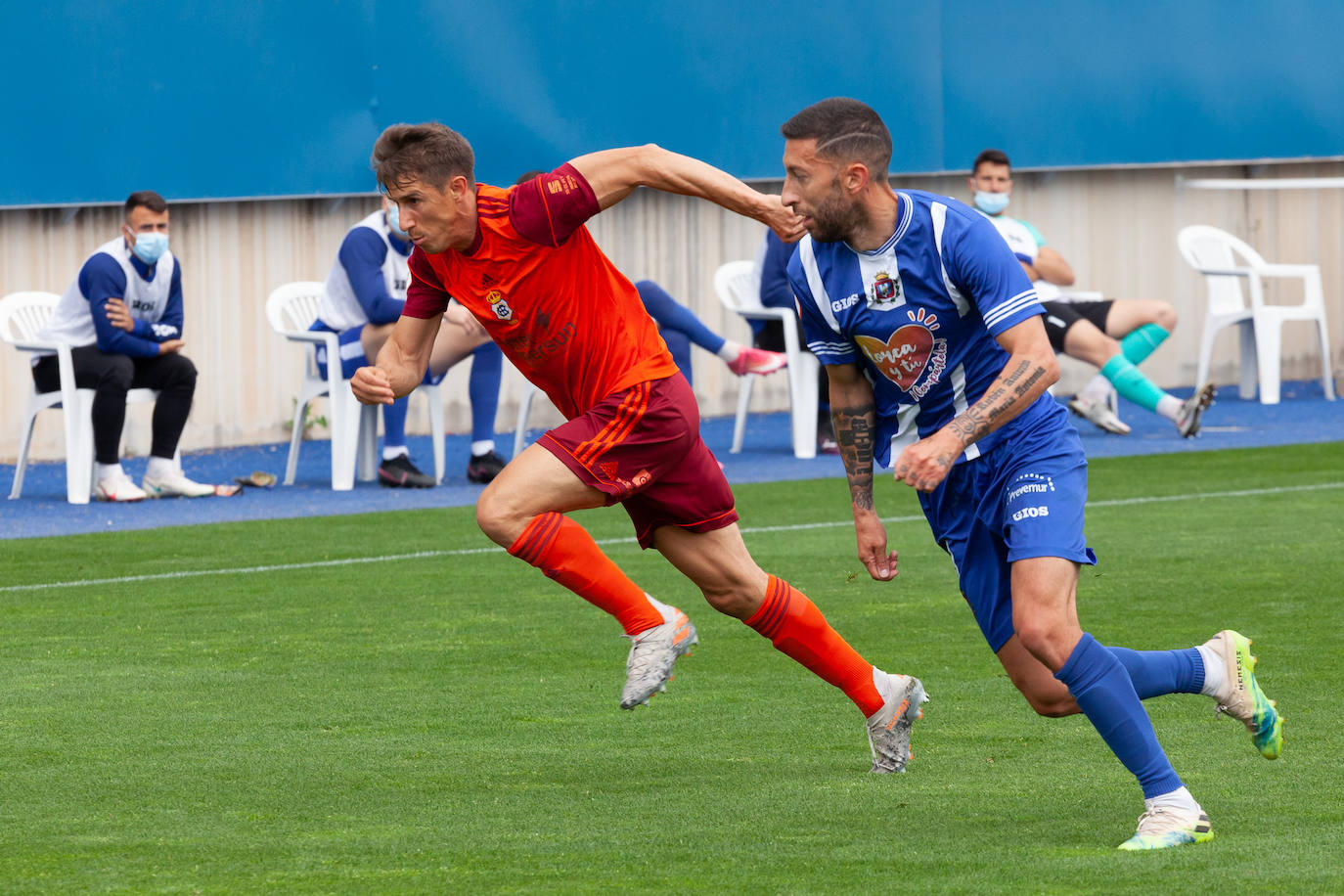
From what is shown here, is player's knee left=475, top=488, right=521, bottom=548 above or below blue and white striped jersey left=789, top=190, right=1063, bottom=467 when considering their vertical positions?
below

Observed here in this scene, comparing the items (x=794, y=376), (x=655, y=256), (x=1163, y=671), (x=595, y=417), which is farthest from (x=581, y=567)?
(x=655, y=256)

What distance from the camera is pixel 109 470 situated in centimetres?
1198

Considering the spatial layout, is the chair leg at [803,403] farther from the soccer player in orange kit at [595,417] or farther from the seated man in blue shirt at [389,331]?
the soccer player in orange kit at [595,417]

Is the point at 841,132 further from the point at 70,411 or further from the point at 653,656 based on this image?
the point at 70,411

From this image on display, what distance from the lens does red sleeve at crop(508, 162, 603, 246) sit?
17.6ft

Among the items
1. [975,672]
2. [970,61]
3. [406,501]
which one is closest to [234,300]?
[406,501]

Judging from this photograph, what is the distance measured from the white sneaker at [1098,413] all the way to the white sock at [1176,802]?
10.1 metres

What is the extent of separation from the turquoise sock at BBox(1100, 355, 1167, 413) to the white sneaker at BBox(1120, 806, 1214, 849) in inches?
365

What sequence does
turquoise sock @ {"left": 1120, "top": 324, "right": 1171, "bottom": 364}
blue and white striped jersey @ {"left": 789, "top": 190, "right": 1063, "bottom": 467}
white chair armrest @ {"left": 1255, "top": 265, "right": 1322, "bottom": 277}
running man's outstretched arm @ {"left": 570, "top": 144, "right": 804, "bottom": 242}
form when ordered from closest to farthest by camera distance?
1. blue and white striped jersey @ {"left": 789, "top": 190, "right": 1063, "bottom": 467}
2. running man's outstretched arm @ {"left": 570, "top": 144, "right": 804, "bottom": 242}
3. turquoise sock @ {"left": 1120, "top": 324, "right": 1171, "bottom": 364}
4. white chair armrest @ {"left": 1255, "top": 265, "right": 1322, "bottom": 277}

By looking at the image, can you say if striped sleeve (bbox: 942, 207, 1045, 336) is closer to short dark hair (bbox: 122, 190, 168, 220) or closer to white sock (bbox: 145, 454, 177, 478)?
short dark hair (bbox: 122, 190, 168, 220)

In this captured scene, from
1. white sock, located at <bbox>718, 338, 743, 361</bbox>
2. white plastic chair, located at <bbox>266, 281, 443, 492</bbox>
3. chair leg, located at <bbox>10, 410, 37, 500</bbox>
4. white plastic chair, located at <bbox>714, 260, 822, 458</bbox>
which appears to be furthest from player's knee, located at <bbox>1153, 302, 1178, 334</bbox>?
chair leg, located at <bbox>10, 410, 37, 500</bbox>

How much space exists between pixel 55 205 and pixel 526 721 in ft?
29.0

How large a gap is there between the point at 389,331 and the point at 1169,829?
841 cm

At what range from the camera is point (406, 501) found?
1190cm
